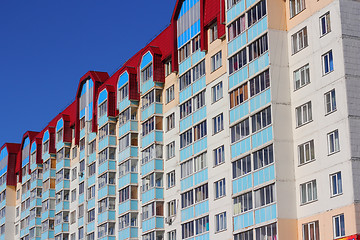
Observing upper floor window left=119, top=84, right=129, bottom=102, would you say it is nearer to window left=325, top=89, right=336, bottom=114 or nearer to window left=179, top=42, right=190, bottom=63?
window left=179, top=42, right=190, bottom=63

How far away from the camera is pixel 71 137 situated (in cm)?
9300

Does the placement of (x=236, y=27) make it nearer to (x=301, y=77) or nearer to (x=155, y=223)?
(x=301, y=77)

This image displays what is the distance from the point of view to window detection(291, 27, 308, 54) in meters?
50.3

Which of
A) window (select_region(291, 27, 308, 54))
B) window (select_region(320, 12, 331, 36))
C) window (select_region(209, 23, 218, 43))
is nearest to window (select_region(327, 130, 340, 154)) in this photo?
window (select_region(320, 12, 331, 36))

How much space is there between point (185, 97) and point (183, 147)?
4.54 meters

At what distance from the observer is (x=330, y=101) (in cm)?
4669

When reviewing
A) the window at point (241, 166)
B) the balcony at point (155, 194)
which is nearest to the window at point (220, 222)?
the window at point (241, 166)

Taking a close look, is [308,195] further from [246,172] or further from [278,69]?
[278,69]

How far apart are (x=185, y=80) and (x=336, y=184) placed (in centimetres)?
2427

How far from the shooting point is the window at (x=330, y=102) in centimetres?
4631

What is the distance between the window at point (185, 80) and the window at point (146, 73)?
19.9 feet

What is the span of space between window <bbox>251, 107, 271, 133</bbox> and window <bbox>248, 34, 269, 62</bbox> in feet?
14.3

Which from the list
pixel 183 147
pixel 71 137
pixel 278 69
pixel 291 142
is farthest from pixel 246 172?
pixel 71 137

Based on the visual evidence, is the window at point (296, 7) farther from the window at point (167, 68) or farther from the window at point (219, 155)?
the window at point (167, 68)
